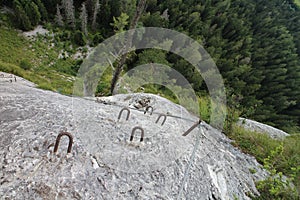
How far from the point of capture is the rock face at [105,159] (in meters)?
2.24

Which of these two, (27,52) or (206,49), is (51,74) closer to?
(27,52)

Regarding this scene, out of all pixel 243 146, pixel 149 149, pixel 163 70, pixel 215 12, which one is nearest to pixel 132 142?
pixel 149 149

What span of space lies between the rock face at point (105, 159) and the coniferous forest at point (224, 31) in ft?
7.65

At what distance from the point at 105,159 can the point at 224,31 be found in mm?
52336

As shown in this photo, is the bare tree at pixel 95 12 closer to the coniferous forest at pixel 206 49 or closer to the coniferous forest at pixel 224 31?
the coniferous forest at pixel 224 31

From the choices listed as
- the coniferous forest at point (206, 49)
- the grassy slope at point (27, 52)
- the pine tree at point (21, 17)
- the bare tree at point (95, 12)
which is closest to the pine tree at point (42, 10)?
the coniferous forest at point (206, 49)

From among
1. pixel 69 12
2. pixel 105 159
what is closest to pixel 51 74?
pixel 69 12

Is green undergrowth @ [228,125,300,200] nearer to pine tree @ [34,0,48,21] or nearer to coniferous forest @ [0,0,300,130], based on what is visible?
coniferous forest @ [0,0,300,130]

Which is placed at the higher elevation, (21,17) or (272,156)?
(21,17)

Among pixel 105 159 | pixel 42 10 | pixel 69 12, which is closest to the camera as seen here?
pixel 105 159

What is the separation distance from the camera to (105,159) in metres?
2.70

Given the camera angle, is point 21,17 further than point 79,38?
No

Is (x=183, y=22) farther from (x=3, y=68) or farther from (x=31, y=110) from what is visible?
(x=31, y=110)

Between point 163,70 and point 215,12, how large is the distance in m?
36.1
